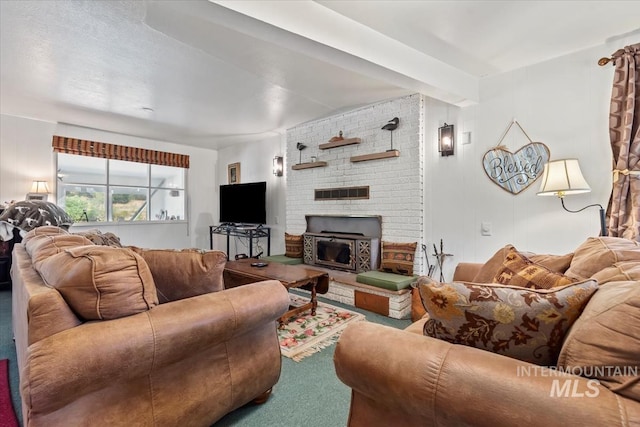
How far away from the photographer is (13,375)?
2.07m

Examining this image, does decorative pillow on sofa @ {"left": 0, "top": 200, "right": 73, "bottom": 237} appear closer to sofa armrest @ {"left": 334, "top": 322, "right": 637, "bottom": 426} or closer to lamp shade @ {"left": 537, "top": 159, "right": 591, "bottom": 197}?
sofa armrest @ {"left": 334, "top": 322, "right": 637, "bottom": 426}

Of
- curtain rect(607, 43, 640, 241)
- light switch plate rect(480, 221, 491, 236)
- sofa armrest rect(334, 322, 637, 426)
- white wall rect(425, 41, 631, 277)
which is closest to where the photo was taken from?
sofa armrest rect(334, 322, 637, 426)

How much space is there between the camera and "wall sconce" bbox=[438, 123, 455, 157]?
137 inches

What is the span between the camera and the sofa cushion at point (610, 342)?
770 mm

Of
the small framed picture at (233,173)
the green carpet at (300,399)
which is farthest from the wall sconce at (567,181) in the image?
the small framed picture at (233,173)

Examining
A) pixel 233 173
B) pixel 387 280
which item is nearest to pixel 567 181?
pixel 387 280

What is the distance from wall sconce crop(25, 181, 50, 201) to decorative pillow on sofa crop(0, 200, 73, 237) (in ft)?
4.04

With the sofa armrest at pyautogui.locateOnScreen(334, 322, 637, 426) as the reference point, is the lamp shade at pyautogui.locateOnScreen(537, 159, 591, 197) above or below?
above

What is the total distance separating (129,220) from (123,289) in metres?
5.46

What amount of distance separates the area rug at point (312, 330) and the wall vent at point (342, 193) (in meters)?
1.53

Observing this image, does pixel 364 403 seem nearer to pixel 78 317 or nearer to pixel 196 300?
pixel 196 300

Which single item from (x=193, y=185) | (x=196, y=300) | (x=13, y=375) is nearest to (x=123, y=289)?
(x=196, y=300)

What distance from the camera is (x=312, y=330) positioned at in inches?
113

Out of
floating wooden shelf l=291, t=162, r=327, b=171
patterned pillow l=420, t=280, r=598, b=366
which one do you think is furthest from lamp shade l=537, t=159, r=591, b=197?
floating wooden shelf l=291, t=162, r=327, b=171
